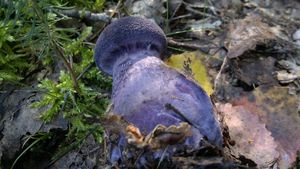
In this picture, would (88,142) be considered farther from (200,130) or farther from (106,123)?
(200,130)

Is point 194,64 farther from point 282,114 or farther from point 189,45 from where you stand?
point 282,114

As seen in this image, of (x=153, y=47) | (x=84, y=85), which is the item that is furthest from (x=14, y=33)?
(x=153, y=47)

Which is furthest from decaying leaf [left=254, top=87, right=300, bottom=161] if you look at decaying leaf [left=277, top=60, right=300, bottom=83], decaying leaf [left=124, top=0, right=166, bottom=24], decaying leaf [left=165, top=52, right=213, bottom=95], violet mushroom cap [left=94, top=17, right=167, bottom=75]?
decaying leaf [left=124, top=0, right=166, bottom=24]

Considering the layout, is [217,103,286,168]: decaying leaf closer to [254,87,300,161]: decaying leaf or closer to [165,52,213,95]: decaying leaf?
[254,87,300,161]: decaying leaf

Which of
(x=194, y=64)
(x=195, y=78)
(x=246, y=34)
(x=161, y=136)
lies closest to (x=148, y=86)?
(x=161, y=136)

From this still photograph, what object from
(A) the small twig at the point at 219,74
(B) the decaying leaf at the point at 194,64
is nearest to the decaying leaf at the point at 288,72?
(A) the small twig at the point at 219,74

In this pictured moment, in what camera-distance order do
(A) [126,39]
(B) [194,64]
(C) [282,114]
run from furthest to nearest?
(B) [194,64] < (C) [282,114] < (A) [126,39]

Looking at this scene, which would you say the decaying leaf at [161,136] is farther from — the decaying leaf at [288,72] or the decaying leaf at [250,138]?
the decaying leaf at [288,72]
